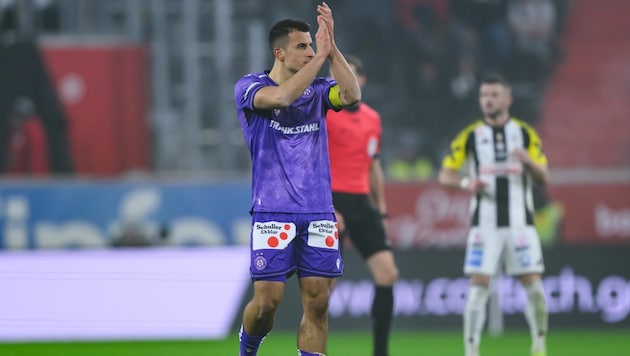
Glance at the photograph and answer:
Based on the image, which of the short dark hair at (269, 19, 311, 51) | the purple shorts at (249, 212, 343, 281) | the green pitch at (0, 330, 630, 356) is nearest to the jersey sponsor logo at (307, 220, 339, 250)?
the purple shorts at (249, 212, 343, 281)

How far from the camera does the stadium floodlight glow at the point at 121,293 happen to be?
445 inches

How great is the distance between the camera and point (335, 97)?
645 centimetres

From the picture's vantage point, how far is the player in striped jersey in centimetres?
863

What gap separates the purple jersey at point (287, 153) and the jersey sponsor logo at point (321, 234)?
0.07 m

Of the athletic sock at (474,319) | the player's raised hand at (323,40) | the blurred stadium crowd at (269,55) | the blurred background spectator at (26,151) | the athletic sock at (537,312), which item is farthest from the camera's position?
the blurred stadium crowd at (269,55)

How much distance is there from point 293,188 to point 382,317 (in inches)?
97.3

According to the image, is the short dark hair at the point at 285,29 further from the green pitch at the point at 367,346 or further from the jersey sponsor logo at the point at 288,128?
the green pitch at the point at 367,346

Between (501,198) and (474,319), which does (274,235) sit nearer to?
(474,319)

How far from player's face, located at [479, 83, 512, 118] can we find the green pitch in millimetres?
2107

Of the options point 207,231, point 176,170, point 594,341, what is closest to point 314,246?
point 594,341

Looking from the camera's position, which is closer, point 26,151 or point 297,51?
point 297,51

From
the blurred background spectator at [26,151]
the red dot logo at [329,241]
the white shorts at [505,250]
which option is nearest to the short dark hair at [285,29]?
the red dot logo at [329,241]

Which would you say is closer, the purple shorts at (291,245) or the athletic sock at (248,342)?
the purple shorts at (291,245)

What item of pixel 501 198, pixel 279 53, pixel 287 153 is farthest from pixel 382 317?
pixel 279 53
